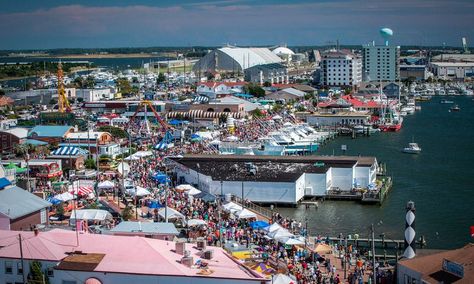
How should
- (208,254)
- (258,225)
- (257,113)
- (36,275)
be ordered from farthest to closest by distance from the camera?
(257,113)
(258,225)
(208,254)
(36,275)

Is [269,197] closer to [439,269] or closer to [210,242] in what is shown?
[210,242]

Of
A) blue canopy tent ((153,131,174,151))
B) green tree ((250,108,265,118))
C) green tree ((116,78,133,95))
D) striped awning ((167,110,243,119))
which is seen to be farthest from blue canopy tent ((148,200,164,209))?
green tree ((116,78,133,95))

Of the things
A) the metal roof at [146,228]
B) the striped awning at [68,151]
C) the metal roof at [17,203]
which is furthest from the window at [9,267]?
the striped awning at [68,151]

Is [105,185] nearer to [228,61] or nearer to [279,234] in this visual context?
[279,234]

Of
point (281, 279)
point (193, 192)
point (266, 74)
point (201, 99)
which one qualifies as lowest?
point (193, 192)

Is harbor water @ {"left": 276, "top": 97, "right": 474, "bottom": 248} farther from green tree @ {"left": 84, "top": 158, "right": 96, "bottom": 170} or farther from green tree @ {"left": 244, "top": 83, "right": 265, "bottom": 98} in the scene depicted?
green tree @ {"left": 244, "top": 83, "right": 265, "bottom": 98}

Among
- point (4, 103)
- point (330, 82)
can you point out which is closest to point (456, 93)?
point (330, 82)

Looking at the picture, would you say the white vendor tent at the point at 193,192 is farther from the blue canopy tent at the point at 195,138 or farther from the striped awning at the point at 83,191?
the blue canopy tent at the point at 195,138

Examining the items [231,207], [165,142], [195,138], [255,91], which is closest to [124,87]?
A: [255,91]
